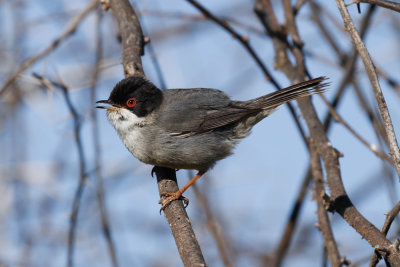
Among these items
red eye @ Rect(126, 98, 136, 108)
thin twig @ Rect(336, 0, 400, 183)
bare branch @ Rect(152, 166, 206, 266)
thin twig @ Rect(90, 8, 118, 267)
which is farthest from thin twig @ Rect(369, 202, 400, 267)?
red eye @ Rect(126, 98, 136, 108)

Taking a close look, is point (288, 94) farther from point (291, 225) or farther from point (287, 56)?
point (291, 225)

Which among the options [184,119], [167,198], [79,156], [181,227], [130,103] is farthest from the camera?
[184,119]

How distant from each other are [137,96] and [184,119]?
522 millimetres

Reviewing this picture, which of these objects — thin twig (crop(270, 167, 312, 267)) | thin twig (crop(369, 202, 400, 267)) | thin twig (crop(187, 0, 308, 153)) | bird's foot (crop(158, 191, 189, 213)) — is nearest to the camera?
thin twig (crop(369, 202, 400, 267))

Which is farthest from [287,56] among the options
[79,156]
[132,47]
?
[79,156]

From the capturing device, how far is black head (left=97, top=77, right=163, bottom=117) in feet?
14.3

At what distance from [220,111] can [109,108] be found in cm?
111

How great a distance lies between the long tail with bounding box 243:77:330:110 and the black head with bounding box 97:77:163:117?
101 cm

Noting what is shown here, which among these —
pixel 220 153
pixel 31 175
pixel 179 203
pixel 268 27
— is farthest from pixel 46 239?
pixel 268 27

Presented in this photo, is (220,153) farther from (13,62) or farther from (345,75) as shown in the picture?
(13,62)

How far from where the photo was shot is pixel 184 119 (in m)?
4.72

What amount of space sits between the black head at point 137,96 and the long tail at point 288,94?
3.30 feet

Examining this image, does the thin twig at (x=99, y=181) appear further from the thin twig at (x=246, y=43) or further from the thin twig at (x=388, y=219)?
the thin twig at (x=388, y=219)

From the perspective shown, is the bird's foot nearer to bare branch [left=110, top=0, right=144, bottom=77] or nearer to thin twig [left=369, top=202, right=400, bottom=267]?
bare branch [left=110, top=0, right=144, bottom=77]
